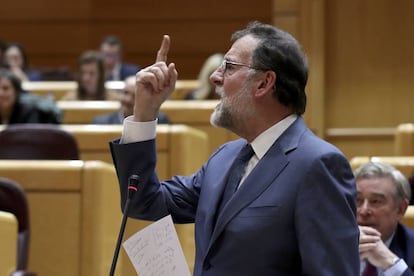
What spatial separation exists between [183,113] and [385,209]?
2.00m

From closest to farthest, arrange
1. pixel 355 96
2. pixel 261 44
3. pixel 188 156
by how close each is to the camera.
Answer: pixel 261 44 → pixel 188 156 → pixel 355 96

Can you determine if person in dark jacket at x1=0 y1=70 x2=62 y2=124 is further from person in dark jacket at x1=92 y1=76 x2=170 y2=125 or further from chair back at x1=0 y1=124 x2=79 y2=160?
chair back at x1=0 y1=124 x2=79 y2=160

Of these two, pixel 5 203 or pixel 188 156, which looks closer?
pixel 5 203

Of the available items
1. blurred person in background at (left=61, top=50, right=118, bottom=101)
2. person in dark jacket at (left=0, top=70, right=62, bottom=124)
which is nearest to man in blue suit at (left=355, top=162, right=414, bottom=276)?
person in dark jacket at (left=0, top=70, right=62, bottom=124)

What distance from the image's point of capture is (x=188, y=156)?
3.30 meters

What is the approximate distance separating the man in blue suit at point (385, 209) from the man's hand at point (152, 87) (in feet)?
2.14

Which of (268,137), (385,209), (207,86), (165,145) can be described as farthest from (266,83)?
(207,86)

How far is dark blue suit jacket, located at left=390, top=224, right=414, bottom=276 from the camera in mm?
2150

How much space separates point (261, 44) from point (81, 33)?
5.80 m

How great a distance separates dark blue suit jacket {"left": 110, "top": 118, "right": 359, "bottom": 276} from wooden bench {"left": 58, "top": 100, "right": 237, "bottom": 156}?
7.65ft

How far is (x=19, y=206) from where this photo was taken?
103 inches

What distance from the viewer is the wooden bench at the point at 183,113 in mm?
3951

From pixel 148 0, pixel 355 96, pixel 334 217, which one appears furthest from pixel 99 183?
pixel 148 0

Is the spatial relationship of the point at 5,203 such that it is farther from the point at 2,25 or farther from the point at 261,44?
the point at 2,25
